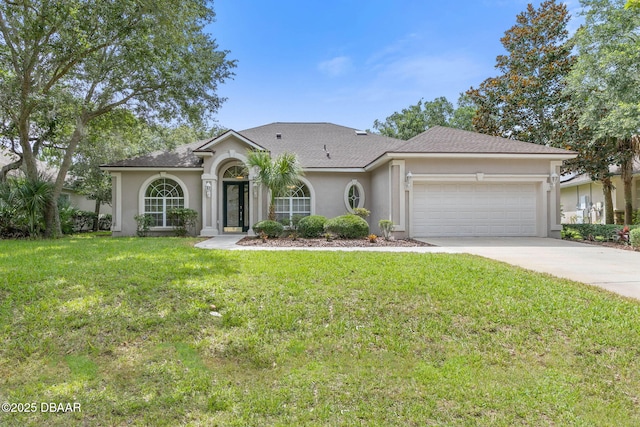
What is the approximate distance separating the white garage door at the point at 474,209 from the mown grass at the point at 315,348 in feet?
22.8

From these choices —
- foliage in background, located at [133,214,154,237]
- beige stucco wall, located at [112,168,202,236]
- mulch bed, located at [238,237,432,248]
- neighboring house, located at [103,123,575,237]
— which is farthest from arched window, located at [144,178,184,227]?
mulch bed, located at [238,237,432,248]

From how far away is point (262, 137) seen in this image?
17969 millimetres

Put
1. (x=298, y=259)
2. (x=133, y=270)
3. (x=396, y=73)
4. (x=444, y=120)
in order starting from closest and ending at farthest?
(x=133, y=270)
(x=298, y=259)
(x=396, y=73)
(x=444, y=120)

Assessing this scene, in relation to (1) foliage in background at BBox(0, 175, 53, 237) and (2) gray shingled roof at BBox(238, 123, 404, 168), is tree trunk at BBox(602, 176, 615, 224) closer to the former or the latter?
(2) gray shingled roof at BBox(238, 123, 404, 168)

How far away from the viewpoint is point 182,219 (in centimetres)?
1366

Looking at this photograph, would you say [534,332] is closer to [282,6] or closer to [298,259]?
[298,259]

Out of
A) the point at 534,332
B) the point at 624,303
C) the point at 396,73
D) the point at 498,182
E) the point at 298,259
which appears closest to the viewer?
the point at 534,332

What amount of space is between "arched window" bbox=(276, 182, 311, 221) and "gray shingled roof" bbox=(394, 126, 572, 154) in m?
4.95

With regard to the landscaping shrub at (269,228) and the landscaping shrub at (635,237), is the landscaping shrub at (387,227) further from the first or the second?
the landscaping shrub at (635,237)

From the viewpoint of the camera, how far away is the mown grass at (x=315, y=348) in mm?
2682

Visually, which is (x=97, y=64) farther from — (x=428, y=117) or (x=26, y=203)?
(x=428, y=117)

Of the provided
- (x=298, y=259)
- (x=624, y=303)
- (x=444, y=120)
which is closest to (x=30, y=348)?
(x=298, y=259)

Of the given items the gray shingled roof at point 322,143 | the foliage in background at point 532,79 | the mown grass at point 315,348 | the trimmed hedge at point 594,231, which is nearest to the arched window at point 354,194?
the gray shingled roof at point 322,143

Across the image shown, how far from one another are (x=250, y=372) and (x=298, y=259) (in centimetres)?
405
